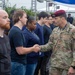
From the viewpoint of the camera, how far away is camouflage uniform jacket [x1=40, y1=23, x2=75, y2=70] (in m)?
5.95

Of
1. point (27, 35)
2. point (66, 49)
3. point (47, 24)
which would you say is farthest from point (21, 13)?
point (47, 24)

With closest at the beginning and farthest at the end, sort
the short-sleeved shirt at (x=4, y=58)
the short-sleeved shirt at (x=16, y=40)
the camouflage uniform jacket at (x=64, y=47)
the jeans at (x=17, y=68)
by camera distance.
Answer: the short-sleeved shirt at (x=4, y=58), the short-sleeved shirt at (x=16, y=40), the jeans at (x=17, y=68), the camouflage uniform jacket at (x=64, y=47)

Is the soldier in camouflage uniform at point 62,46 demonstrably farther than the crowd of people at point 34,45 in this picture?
Yes

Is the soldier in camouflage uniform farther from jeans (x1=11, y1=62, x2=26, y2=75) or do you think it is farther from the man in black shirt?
the man in black shirt

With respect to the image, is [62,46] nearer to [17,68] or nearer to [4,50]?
[17,68]

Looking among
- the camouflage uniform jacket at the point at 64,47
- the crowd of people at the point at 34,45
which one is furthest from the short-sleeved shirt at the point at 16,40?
the camouflage uniform jacket at the point at 64,47

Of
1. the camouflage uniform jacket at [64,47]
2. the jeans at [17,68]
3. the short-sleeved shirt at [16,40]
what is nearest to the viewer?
the short-sleeved shirt at [16,40]

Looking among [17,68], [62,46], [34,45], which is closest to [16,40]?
[17,68]

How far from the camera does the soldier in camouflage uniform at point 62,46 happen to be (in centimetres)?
595

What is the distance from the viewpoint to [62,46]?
19.7 ft

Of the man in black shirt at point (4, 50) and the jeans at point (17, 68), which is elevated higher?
the man in black shirt at point (4, 50)

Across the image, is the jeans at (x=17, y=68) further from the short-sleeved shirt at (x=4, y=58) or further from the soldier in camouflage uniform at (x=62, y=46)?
the short-sleeved shirt at (x=4, y=58)

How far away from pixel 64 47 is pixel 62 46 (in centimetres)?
4

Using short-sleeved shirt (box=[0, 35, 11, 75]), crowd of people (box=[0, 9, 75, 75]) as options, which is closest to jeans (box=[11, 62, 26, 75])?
crowd of people (box=[0, 9, 75, 75])
